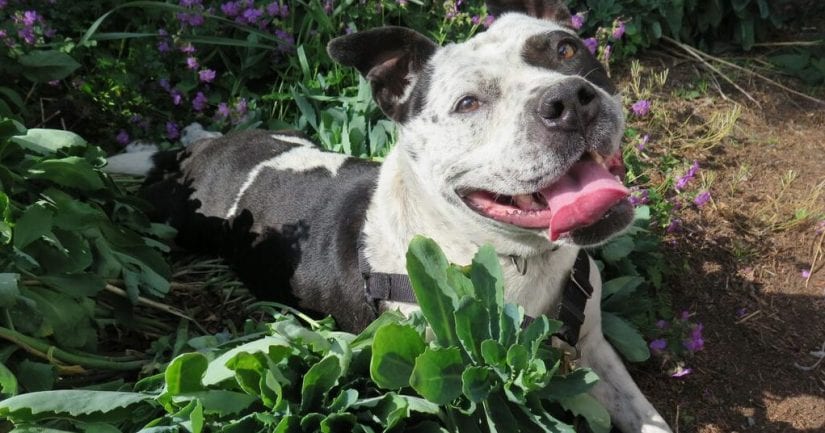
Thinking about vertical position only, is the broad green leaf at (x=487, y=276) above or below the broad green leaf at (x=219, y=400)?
above

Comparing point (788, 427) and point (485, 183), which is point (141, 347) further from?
point (788, 427)

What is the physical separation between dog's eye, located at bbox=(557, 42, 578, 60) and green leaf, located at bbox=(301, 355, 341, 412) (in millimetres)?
1445

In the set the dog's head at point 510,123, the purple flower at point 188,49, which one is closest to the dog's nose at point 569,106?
the dog's head at point 510,123

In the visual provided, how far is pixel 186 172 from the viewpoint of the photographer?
396 centimetres

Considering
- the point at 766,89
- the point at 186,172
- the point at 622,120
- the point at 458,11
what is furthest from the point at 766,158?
the point at 186,172

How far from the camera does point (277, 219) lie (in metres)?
3.48

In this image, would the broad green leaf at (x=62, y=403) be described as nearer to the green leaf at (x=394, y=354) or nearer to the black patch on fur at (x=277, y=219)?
→ the green leaf at (x=394, y=354)

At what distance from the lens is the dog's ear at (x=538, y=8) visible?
131 inches

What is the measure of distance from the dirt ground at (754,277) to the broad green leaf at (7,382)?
2427 mm

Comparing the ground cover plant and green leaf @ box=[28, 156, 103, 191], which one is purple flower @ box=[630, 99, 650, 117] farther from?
green leaf @ box=[28, 156, 103, 191]

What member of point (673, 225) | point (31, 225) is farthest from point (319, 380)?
point (673, 225)

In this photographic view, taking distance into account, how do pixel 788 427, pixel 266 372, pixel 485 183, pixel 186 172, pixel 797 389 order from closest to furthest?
pixel 266 372 < pixel 485 183 < pixel 788 427 < pixel 797 389 < pixel 186 172

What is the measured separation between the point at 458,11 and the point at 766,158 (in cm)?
212

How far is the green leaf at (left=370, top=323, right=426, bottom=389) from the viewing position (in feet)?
6.93
